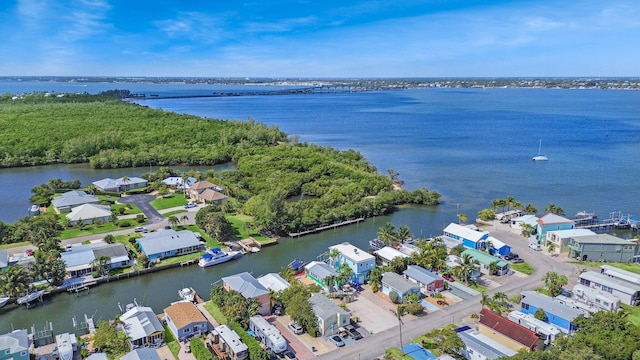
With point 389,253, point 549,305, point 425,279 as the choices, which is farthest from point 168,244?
point 549,305

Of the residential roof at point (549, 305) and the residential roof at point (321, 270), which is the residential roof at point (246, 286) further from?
the residential roof at point (549, 305)

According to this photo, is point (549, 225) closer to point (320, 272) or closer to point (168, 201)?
point (320, 272)

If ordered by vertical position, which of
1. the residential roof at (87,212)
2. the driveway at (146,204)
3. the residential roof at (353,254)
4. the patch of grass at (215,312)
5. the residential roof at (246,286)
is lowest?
the patch of grass at (215,312)

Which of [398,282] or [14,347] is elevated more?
[14,347]

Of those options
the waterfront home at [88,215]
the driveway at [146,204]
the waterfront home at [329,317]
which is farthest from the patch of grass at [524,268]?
the waterfront home at [88,215]

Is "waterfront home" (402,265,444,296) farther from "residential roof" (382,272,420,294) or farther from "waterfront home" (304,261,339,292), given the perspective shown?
"waterfront home" (304,261,339,292)

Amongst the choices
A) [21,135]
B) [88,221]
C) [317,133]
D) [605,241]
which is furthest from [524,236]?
[21,135]

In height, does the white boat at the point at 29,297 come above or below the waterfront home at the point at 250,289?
below
